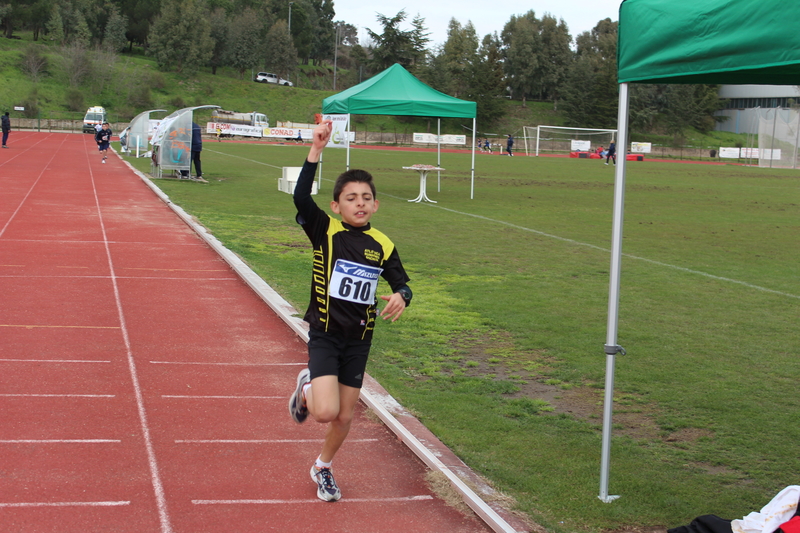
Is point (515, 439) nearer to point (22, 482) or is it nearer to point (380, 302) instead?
point (22, 482)

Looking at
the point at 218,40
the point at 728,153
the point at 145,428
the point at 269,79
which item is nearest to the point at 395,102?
the point at 145,428

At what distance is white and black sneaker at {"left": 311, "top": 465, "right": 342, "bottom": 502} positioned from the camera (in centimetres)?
423

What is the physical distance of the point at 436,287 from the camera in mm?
10461

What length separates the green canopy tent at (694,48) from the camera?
346cm

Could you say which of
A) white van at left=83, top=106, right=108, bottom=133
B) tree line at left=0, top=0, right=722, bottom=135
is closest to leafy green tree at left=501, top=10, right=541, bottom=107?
tree line at left=0, top=0, right=722, bottom=135

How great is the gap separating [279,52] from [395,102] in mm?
97325

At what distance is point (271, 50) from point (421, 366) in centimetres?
11264

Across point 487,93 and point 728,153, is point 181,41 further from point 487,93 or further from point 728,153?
point 728,153

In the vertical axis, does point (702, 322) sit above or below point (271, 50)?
below

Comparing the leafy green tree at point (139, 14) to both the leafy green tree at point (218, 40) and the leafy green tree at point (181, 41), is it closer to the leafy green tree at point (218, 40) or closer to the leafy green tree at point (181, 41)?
the leafy green tree at point (218, 40)

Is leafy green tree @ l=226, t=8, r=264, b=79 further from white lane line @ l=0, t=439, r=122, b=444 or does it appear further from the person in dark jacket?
white lane line @ l=0, t=439, r=122, b=444

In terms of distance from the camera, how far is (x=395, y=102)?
2169 centimetres

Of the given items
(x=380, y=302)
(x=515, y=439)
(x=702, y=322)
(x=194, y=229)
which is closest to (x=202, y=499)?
(x=515, y=439)

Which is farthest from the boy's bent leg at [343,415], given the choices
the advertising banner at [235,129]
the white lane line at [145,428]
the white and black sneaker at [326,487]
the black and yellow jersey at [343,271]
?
the advertising banner at [235,129]
